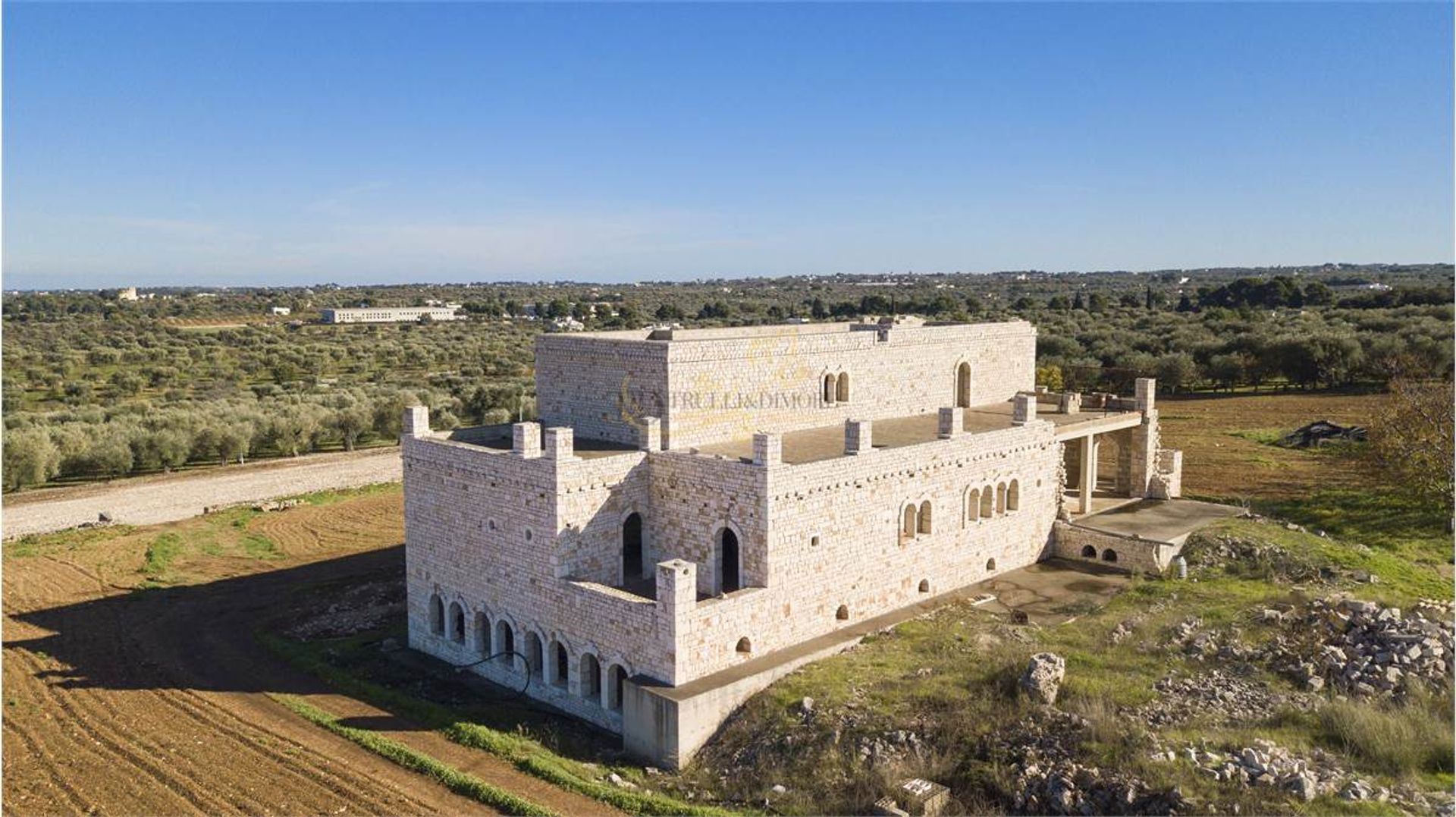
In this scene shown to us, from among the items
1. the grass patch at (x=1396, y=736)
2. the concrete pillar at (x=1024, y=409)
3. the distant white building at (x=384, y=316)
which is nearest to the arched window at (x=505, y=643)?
the concrete pillar at (x=1024, y=409)

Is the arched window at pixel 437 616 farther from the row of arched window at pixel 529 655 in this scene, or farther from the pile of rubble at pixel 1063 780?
the pile of rubble at pixel 1063 780

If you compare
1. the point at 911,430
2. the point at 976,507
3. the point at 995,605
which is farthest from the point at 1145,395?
the point at 995,605

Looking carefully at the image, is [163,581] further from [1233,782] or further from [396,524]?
[1233,782]

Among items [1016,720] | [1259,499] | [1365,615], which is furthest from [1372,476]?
[1016,720]

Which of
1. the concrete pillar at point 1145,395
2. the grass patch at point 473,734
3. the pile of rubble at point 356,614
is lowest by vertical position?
the pile of rubble at point 356,614

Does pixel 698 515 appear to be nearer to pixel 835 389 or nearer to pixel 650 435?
pixel 650 435

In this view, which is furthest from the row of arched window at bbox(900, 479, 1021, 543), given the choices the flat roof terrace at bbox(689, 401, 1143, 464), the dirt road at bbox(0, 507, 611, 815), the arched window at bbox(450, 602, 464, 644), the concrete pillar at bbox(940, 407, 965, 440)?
the arched window at bbox(450, 602, 464, 644)

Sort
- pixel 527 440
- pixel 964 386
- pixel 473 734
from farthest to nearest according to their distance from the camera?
pixel 964 386 < pixel 527 440 < pixel 473 734
